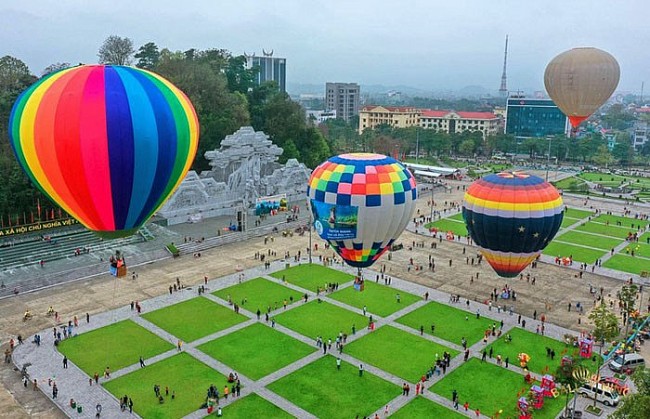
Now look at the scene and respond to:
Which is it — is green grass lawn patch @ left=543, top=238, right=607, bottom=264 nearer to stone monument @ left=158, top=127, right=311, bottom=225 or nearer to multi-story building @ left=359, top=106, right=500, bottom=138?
stone monument @ left=158, top=127, right=311, bottom=225

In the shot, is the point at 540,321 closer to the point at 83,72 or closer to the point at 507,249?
the point at 507,249

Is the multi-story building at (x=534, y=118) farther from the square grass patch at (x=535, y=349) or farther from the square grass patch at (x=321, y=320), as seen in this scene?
the square grass patch at (x=321, y=320)

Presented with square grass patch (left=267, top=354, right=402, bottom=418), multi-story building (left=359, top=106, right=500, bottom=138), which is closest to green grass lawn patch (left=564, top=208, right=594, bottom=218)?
square grass patch (left=267, top=354, right=402, bottom=418)

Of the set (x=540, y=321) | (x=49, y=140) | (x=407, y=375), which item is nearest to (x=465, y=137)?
(x=540, y=321)

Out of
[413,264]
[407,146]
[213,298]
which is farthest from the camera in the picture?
[407,146]

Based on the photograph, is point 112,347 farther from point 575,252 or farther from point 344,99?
point 344,99

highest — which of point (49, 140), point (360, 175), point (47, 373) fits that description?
point (49, 140)

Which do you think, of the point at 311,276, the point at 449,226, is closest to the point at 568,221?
the point at 449,226
